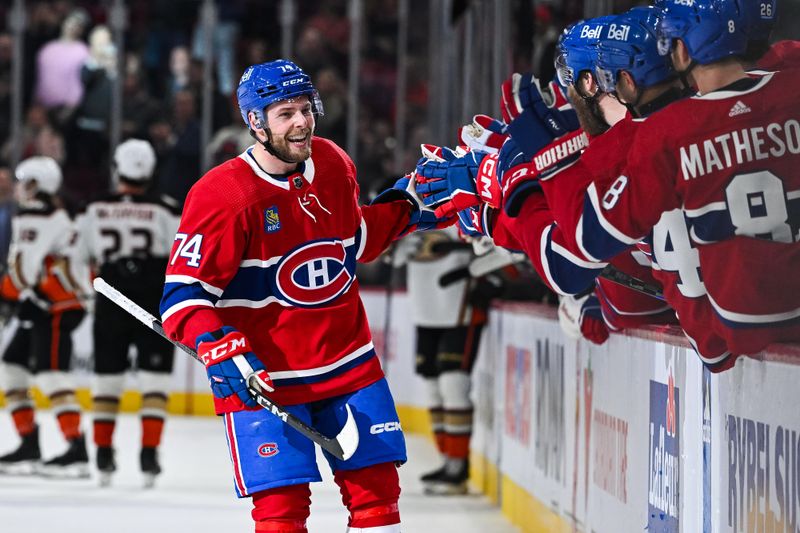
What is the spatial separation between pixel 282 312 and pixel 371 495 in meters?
0.46

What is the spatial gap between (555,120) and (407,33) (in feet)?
25.0

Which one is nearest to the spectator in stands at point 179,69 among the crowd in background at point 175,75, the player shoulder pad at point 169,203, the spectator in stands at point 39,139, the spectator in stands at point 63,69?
the crowd in background at point 175,75

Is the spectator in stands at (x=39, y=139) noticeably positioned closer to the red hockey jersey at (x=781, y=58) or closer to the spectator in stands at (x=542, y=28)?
the spectator in stands at (x=542, y=28)

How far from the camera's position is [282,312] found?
3312mm

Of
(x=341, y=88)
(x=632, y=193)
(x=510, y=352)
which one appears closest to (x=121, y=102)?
(x=341, y=88)

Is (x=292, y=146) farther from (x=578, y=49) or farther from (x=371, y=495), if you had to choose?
(x=371, y=495)

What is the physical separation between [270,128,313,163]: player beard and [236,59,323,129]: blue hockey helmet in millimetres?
62

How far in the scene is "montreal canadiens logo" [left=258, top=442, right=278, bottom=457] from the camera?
10.6 ft

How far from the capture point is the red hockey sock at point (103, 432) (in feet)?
22.0

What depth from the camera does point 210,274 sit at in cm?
321

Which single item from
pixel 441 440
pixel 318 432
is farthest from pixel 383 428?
pixel 441 440

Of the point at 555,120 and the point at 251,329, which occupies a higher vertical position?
the point at 555,120

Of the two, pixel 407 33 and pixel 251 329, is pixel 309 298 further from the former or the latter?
pixel 407 33

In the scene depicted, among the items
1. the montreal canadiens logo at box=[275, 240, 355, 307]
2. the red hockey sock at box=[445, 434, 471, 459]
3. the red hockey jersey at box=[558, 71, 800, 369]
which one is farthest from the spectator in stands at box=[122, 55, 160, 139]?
the red hockey jersey at box=[558, 71, 800, 369]
